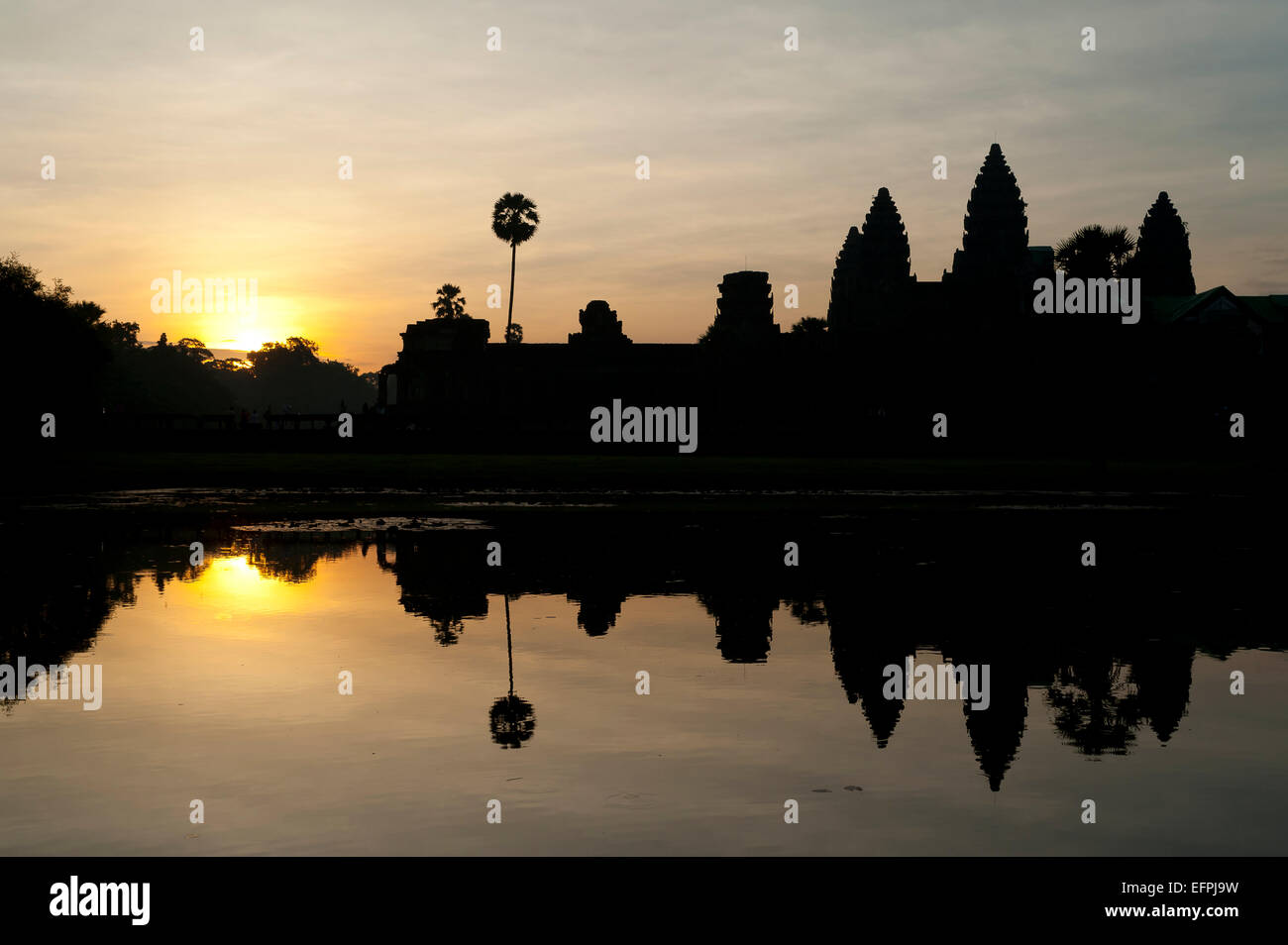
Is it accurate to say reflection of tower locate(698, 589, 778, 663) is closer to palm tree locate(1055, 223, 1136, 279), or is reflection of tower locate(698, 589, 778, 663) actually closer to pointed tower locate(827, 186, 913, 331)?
palm tree locate(1055, 223, 1136, 279)

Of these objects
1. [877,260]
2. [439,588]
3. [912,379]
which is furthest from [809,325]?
[439,588]

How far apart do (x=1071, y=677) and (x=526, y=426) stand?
53.8m

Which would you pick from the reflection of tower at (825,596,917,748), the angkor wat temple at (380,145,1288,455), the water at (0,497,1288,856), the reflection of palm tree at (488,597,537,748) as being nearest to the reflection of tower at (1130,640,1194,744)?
the water at (0,497,1288,856)

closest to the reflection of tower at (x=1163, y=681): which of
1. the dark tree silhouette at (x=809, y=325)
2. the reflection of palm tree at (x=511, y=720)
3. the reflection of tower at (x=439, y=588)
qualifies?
the reflection of palm tree at (x=511, y=720)

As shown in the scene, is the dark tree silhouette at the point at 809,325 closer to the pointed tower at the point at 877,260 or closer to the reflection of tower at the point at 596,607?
the pointed tower at the point at 877,260

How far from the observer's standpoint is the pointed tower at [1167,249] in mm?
134875

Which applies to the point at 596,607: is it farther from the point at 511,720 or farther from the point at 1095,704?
the point at 1095,704

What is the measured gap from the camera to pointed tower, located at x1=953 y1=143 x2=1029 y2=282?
138 metres

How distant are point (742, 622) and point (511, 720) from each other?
4658 mm

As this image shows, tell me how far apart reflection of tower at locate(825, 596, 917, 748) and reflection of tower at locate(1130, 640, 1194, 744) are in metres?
1.57

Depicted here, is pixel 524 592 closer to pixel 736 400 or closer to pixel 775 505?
pixel 775 505

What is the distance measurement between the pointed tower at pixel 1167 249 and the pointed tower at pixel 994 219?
38.8 ft
